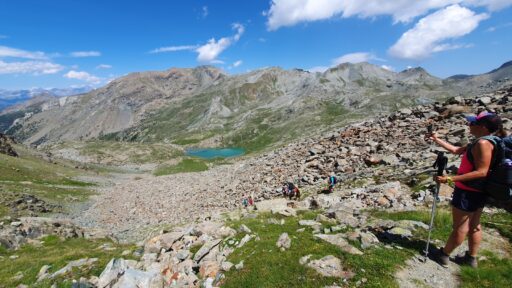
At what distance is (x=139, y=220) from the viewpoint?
4866 cm

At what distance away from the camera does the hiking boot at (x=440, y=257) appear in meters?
10.4

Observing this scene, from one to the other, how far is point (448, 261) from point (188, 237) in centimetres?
1211

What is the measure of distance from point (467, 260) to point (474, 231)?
Result: 45.1 inches

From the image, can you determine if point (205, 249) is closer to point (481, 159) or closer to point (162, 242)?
point (162, 242)

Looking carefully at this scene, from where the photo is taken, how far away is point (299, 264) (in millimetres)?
11430

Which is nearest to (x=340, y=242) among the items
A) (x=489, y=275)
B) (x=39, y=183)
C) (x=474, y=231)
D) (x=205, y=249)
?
(x=474, y=231)

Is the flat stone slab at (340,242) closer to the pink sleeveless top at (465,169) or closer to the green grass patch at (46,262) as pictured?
the pink sleeveless top at (465,169)

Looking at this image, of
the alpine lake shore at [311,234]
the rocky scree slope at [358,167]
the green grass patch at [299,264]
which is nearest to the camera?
the green grass patch at [299,264]

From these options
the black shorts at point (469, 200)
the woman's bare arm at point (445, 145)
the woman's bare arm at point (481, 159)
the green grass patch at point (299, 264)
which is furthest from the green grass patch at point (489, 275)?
the woman's bare arm at point (445, 145)

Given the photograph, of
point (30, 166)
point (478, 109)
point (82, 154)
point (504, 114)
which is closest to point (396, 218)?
point (504, 114)

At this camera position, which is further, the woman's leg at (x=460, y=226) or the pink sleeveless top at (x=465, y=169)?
the woman's leg at (x=460, y=226)

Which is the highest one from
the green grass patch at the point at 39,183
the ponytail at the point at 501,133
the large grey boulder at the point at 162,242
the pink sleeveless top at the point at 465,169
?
the ponytail at the point at 501,133

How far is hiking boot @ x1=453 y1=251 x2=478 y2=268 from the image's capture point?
1020 centimetres

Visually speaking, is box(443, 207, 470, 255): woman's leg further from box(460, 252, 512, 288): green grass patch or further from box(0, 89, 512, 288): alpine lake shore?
box(0, 89, 512, 288): alpine lake shore
